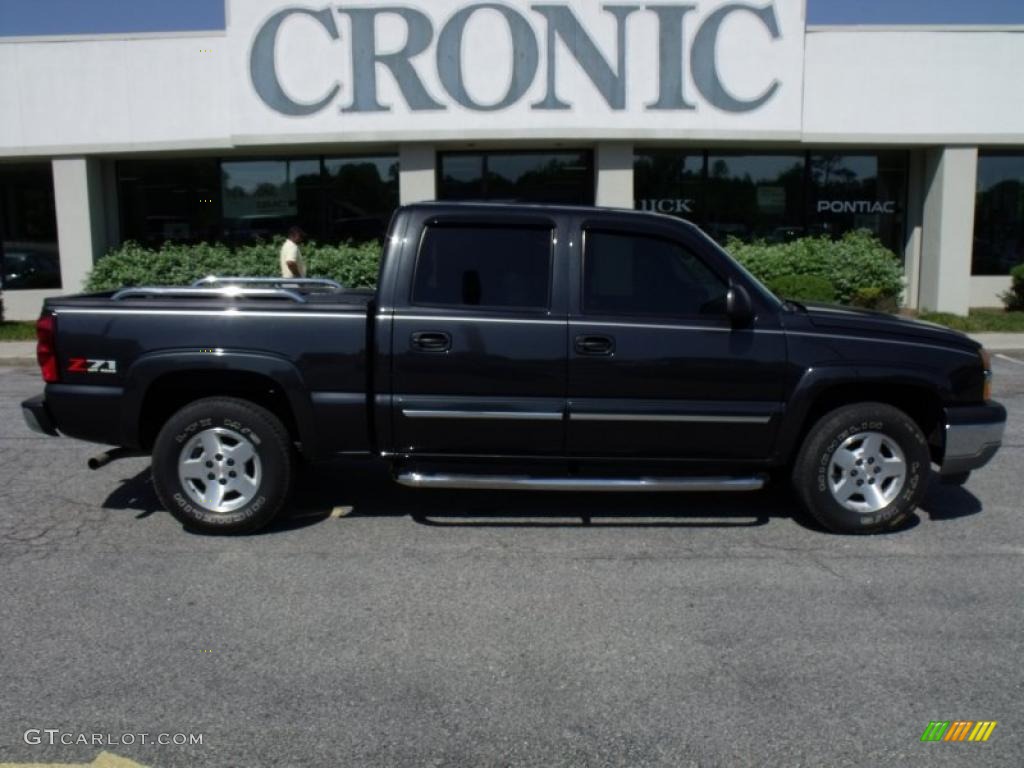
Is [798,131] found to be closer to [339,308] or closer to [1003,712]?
[339,308]

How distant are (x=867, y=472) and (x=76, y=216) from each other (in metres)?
15.9

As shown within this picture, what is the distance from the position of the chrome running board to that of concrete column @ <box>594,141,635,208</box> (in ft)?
37.9

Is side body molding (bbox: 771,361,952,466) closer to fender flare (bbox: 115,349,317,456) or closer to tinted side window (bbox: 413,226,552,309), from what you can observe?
tinted side window (bbox: 413,226,552,309)

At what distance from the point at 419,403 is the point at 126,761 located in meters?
2.62

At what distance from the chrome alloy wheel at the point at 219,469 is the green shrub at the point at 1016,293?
16.6 metres

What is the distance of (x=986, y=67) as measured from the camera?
54.0 ft

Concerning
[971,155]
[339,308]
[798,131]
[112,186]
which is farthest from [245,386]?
[971,155]

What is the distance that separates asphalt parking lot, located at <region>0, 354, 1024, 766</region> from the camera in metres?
3.37

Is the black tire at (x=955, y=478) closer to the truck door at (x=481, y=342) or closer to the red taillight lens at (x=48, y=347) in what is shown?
the truck door at (x=481, y=342)

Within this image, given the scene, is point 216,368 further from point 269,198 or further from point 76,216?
point 76,216

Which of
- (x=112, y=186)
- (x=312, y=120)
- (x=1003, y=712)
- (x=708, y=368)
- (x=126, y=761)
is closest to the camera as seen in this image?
(x=126, y=761)

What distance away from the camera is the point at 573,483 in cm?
542

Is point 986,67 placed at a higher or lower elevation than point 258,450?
higher

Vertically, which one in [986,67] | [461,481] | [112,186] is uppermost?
[986,67]
